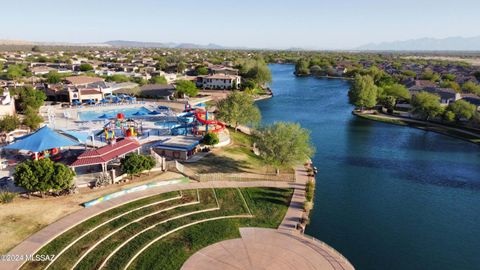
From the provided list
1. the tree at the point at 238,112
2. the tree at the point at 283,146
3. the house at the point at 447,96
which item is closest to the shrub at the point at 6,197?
the tree at the point at 283,146

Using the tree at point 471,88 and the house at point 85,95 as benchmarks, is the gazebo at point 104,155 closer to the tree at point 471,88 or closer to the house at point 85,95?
the house at point 85,95

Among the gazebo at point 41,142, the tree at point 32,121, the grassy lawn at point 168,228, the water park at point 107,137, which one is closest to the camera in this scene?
the grassy lawn at point 168,228

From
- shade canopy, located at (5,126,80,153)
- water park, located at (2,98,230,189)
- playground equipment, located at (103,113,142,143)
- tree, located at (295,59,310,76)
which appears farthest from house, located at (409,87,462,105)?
tree, located at (295,59,310,76)

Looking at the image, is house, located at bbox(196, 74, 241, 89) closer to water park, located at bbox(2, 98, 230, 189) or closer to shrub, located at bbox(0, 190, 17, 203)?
water park, located at bbox(2, 98, 230, 189)

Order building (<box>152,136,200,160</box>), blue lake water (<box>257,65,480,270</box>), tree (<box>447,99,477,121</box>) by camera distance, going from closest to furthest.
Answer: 1. blue lake water (<box>257,65,480,270</box>)
2. building (<box>152,136,200,160</box>)
3. tree (<box>447,99,477,121</box>)

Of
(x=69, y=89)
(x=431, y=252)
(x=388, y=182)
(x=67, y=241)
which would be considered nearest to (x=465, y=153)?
(x=388, y=182)

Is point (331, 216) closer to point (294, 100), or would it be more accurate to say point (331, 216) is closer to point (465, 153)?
point (465, 153)

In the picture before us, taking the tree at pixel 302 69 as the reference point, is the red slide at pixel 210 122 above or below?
below
